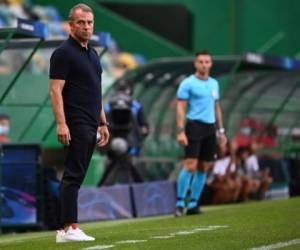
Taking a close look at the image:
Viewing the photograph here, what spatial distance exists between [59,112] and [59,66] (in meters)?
0.48

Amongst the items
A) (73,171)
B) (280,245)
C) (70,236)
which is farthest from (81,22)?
(280,245)

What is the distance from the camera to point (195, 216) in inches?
543

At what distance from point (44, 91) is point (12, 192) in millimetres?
2397

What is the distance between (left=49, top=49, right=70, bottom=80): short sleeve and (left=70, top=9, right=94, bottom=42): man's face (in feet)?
0.76

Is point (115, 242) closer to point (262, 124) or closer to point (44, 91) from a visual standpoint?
point (44, 91)

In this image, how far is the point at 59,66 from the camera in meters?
10.0

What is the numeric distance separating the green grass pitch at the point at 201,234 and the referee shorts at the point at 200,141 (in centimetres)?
118

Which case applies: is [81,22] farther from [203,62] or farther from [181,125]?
[203,62]

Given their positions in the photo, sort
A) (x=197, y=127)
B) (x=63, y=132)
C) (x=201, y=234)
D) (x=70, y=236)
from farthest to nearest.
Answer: (x=197, y=127), (x=201, y=234), (x=70, y=236), (x=63, y=132)

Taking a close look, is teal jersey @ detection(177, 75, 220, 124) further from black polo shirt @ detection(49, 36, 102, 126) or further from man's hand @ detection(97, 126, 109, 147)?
black polo shirt @ detection(49, 36, 102, 126)

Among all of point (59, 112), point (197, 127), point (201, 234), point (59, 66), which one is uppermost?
point (59, 66)

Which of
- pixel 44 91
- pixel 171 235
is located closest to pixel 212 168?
pixel 44 91

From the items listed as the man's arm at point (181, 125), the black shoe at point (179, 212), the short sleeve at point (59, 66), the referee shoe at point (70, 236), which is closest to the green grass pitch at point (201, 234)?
the referee shoe at point (70, 236)

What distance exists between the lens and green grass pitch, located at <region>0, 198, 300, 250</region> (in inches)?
371
